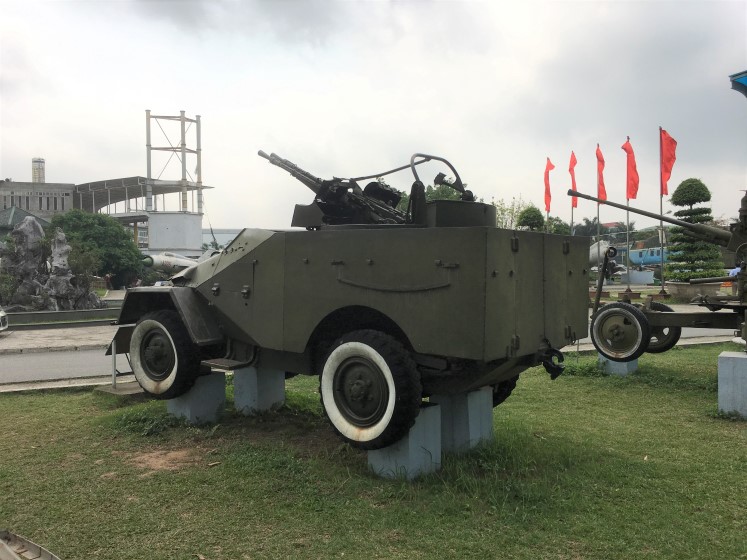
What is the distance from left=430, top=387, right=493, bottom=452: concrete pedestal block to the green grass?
0.52ft

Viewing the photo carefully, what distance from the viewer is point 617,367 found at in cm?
934

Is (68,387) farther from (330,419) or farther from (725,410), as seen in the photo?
(725,410)

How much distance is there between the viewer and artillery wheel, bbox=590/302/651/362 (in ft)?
28.5

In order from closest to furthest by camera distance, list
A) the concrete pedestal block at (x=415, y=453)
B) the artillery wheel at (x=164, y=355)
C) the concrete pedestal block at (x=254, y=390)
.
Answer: the concrete pedestal block at (x=415, y=453) → the artillery wheel at (x=164, y=355) → the concrete pedestal block at (x=254, y=390)

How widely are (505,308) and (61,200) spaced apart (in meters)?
57.5

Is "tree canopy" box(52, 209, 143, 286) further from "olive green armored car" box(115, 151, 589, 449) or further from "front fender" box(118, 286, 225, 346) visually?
"olive green armored car" box(115, 151, 589, 449)

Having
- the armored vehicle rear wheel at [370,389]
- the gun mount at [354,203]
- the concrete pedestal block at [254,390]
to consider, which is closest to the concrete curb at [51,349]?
the concrete pedestal block at [254,390]

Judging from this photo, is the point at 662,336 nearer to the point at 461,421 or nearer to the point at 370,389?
the point at 461,421

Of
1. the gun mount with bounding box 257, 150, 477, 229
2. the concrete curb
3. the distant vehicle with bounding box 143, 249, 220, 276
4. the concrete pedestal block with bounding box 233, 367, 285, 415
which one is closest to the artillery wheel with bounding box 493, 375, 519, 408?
the gun mount with bounding box 257, 150, 477, 229

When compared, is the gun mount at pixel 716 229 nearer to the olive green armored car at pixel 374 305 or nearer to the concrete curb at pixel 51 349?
the olive green armored car at pixel 374 305

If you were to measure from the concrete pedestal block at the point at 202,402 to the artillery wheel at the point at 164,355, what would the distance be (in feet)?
0.98

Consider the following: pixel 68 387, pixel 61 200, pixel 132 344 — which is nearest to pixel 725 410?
pixel 132 344

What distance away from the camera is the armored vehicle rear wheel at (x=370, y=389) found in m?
4.38

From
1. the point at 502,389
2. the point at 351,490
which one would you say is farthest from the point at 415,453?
the point at 502,389
